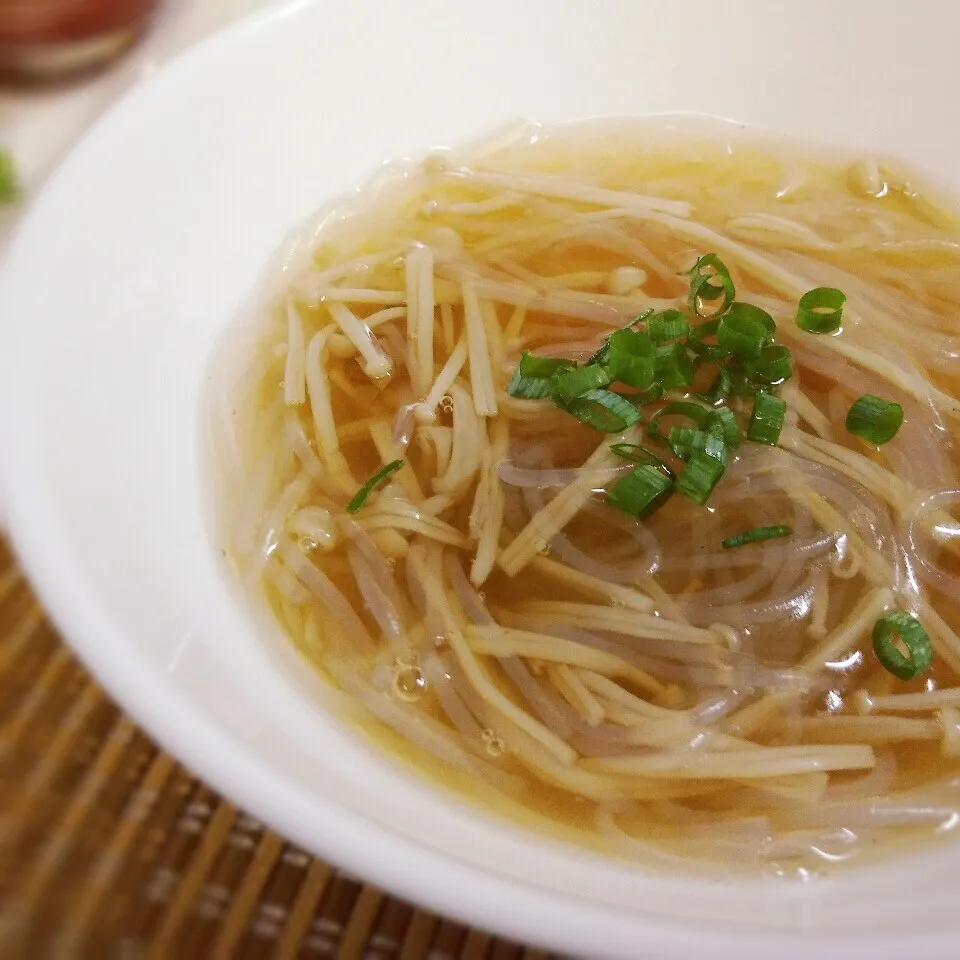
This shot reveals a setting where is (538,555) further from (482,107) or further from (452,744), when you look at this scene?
(482,107)

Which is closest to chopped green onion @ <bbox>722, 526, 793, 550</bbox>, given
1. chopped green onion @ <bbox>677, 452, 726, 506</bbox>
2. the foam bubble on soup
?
the foam bubble on soup

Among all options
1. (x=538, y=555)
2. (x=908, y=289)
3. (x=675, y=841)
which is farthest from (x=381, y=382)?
(x=908, y=289)

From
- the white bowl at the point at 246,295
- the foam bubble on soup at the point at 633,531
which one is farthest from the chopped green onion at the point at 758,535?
the white bowl at the point at 246,295

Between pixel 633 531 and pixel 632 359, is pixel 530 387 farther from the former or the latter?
pixel 633 531

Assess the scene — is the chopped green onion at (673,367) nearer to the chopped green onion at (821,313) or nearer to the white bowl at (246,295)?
the chopped green onion at (821,313)

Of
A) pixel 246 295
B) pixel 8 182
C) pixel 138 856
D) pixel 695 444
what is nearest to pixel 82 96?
pixel 8 182

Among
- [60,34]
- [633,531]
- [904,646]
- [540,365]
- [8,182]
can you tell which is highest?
[60,34]

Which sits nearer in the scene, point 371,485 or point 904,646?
point 904,646

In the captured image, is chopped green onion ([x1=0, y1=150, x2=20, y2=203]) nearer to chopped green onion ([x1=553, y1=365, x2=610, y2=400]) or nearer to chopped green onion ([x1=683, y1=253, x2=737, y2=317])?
chopped green onion ([x1=553, y1=365, x2=610, y2=400])
